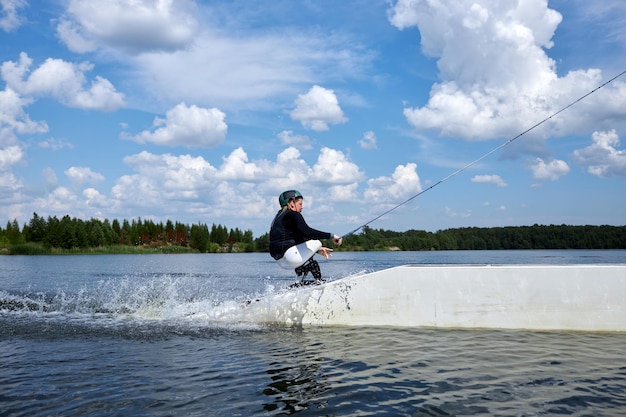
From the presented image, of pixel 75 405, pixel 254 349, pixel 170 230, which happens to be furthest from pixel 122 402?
pixel 170 230

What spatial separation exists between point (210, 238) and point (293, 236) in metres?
136

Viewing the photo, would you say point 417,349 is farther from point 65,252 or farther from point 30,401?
point 65,252

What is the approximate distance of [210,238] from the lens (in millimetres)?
142875

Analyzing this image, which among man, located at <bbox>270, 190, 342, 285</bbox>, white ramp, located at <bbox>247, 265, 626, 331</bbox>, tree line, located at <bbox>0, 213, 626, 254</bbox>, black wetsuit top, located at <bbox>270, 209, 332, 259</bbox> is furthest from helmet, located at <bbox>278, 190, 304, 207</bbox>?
tree line, located at <bbox>0, 213, 626, 254</bbox>

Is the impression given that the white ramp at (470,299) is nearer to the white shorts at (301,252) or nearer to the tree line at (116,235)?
the white shorts at (301,252)

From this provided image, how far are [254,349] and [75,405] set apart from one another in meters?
2.96

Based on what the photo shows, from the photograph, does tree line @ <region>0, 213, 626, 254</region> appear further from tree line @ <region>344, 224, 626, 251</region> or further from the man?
the man

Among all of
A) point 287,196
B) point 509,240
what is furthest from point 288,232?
point 509,240

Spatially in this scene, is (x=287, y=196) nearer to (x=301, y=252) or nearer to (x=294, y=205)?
(x=294, y=205)

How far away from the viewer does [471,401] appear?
5074 millimetres

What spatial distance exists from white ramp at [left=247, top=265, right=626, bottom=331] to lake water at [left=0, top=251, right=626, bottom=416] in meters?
0.31

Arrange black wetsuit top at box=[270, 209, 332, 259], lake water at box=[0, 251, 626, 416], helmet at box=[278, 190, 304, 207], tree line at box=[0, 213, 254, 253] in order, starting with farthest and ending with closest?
tree line at box=[0, 213, 254, 253], helmet at box=[278, 190, 304, 207], black wetsuit top at box=[270, 209, 332, 259], lake water at box=[0, 251, 626, 416]

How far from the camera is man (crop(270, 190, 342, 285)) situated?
9.23m

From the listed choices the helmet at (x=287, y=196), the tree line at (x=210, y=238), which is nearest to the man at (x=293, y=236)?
the helmet at (x=287, y=196)
